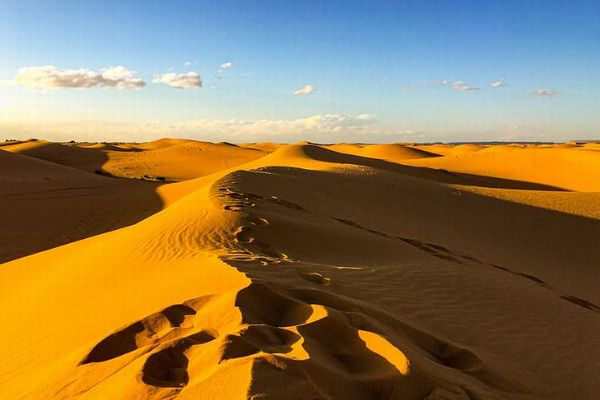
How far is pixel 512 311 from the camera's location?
5.75m

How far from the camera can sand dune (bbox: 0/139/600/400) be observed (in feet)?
10.3

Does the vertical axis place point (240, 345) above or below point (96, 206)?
above

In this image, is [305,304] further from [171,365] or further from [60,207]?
[60,207]

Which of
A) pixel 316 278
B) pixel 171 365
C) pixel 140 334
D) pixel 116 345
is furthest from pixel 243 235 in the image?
pixel 171 365

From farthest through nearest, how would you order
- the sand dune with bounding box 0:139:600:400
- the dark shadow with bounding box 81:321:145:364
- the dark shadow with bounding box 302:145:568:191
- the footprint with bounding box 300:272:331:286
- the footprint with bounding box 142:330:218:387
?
the dark shadow with bounding box 302:145:568:191 → the footprint with bounding box 300:272:331:286 → the dark shadow with bounding box 81:321:145:364 → the sand dune with bounding box 0:139:600:400 → the footprint with bounding box 142:330:218:387

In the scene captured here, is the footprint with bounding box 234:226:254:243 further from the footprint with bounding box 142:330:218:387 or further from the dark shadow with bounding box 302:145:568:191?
the dark shadow with bounding box 302:145:568:191

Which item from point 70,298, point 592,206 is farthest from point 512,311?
point 592,206

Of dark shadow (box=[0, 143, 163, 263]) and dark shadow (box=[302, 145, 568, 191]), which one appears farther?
dark shadow (box=[302, 145, 568, 191])

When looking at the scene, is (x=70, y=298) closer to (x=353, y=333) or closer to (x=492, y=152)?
(x=353, y=333)

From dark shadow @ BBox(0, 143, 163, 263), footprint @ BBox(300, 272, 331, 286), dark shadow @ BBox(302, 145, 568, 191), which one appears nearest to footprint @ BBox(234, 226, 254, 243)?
footprint @ BBox(300, 272, 331, 286)

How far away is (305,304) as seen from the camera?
4375 mm

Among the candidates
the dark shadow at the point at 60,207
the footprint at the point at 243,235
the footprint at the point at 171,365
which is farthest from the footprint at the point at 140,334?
the dark shadow at the point at 60,207

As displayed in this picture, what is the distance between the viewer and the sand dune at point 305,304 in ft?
10.3

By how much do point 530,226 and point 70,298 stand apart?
12.7m
